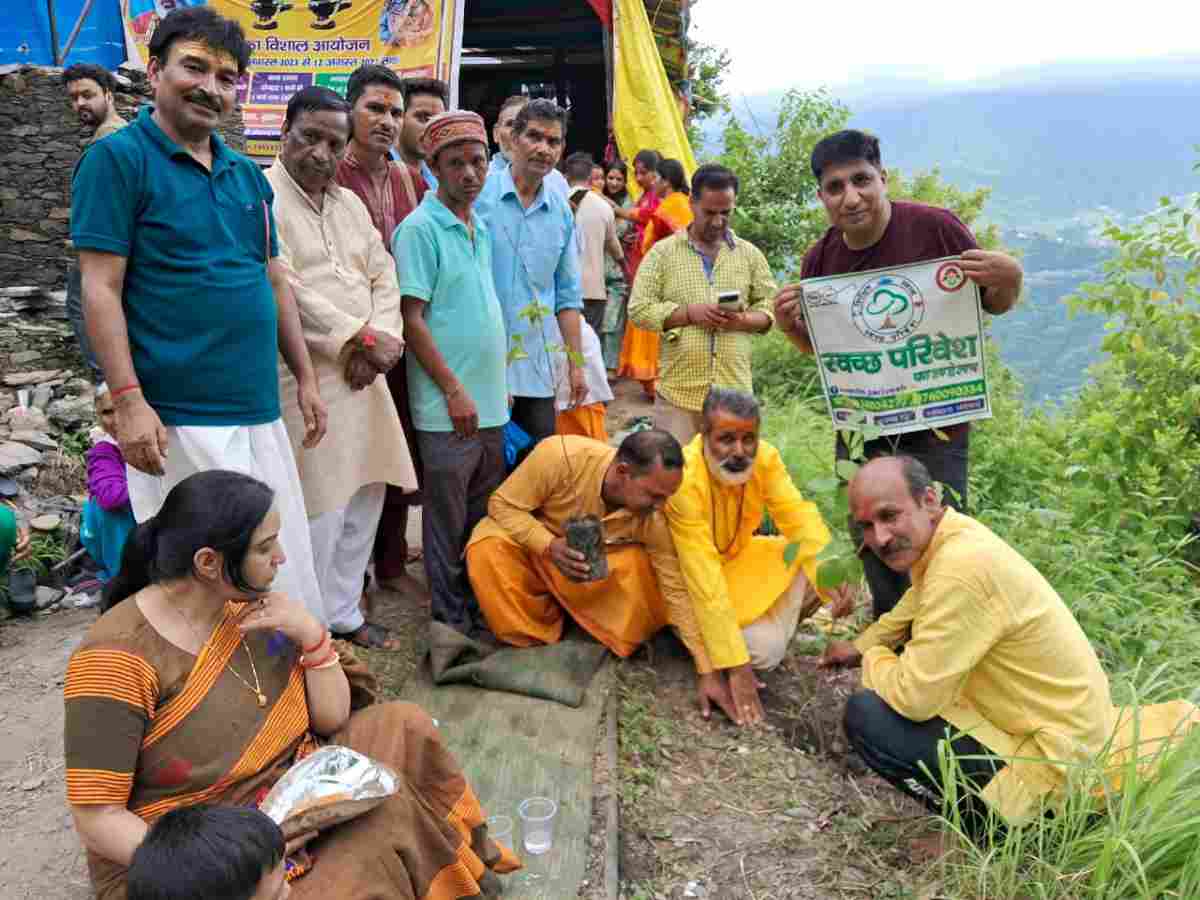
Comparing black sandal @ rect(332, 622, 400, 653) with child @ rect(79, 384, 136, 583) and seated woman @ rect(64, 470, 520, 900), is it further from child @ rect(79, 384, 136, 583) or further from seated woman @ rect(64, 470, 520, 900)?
seated woman @ rect(64, 470, 520, 900)

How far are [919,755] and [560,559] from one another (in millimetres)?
1478

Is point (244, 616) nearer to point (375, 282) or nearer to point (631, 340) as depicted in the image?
point (375, 282)

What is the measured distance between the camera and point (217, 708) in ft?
6.55

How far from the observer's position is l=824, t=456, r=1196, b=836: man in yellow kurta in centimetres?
248

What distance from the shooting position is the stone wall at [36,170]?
7.69 m

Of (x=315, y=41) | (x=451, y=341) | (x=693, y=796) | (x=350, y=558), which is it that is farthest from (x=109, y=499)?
(x=315, y=41)

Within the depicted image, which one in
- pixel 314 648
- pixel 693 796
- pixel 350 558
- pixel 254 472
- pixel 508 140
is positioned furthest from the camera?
pixel 508 140

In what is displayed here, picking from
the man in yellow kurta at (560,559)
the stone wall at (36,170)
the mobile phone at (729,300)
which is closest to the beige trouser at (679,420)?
the mobile phone at (729,300)

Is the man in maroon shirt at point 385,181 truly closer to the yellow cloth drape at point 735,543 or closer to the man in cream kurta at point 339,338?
the man in cream kurta at point 339,338

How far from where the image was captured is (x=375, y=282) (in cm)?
347

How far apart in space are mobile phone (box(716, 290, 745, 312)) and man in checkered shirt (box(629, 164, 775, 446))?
0.03 meters

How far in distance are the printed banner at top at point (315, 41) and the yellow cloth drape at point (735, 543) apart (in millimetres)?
6126

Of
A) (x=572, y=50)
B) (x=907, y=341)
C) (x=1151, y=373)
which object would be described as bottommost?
(x=1151, y=373)

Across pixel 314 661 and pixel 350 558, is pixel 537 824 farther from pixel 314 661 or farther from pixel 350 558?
pixel 350 558
